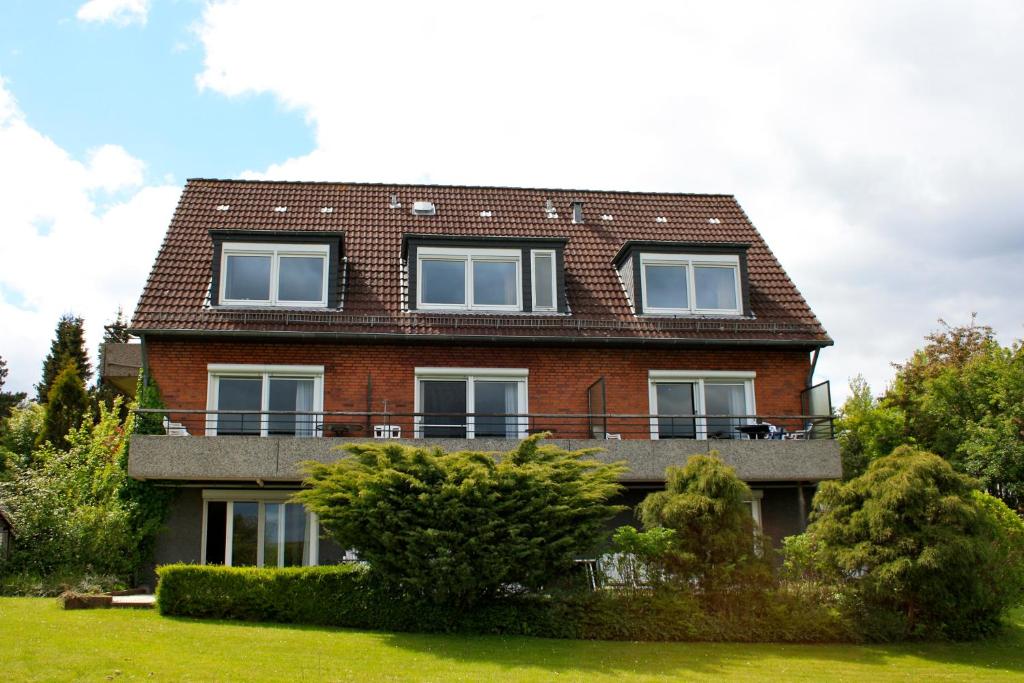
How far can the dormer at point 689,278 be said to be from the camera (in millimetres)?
23859

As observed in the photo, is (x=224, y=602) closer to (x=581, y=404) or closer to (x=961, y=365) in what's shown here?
(x=581, y=404)

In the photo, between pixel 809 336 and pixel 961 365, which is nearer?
pixel 809 336

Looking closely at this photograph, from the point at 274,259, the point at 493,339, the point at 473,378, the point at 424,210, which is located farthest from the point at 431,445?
the point at 424,210

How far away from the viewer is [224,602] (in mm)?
16141

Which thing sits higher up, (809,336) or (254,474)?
(809,336)

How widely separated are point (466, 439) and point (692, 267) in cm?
787

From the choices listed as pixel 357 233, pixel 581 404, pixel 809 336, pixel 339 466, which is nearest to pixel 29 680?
pixel 339 466

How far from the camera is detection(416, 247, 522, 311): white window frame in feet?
76.0

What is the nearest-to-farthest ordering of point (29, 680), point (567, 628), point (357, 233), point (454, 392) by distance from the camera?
point (29, 680) < point (567, 628) < point (454, 392) < point (357, 233)

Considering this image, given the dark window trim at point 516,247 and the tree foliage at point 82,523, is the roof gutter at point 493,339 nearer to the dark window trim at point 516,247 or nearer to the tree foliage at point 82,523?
the dark window trim at point 516,247

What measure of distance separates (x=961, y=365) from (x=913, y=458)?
24.8 meters

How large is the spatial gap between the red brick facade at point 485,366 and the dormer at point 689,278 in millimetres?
1292

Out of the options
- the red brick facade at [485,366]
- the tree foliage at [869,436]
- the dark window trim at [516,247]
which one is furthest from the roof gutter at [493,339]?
the tree foliage at [869,436]

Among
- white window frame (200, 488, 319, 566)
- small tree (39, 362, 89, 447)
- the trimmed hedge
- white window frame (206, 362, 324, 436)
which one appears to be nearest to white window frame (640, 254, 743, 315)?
white window frame (206, 362, 324, 436)
